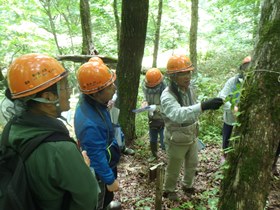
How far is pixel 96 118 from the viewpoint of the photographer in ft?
9.26

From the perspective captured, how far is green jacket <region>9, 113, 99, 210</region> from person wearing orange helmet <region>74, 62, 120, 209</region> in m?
0.87

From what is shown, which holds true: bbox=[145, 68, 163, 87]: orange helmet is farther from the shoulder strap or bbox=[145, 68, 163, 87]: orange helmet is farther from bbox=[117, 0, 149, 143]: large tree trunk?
the shoulder strap

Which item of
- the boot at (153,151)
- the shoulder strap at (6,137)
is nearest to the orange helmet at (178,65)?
the shoulder strap at (6,137)

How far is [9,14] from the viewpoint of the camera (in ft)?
39.2

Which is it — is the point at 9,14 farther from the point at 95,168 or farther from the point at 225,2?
the point at 95,168

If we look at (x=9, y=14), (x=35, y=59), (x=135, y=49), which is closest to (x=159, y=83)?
(x=135, y=49)

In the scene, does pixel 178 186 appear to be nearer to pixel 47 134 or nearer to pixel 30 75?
pixel 47 134

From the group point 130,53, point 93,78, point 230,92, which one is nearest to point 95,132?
point 93,78

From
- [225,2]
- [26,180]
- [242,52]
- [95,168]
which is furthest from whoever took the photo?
[242,52]

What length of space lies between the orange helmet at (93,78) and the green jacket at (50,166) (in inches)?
41.4

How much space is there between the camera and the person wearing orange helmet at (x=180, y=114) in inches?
136

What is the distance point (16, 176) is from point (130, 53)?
4112 millimetres

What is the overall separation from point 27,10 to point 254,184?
1218cm

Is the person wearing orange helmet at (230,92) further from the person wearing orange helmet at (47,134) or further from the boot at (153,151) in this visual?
the person wearing orange helmet at (47,134)
